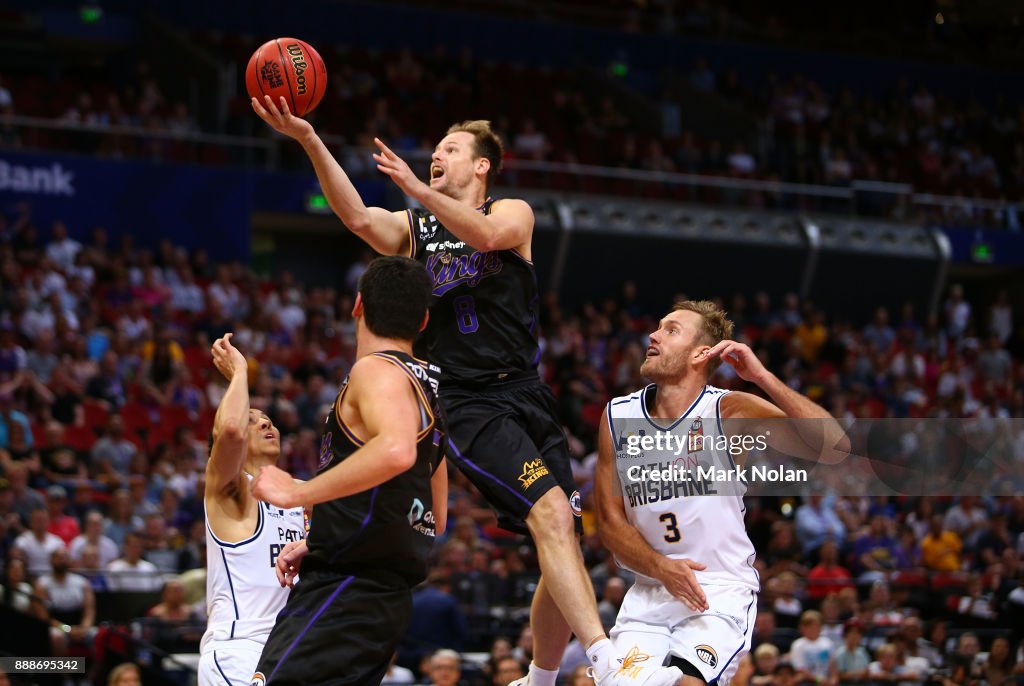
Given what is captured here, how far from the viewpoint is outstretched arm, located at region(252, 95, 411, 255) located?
6.60 metres

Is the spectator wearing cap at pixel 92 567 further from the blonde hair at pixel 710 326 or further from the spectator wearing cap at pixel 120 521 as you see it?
the blonde hair at pixel 710 326

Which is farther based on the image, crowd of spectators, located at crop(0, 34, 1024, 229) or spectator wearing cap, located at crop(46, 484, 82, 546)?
crowd of spectators, located at crop(0, 34, 1024, 229)

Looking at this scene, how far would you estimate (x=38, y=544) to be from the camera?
12.1 metres

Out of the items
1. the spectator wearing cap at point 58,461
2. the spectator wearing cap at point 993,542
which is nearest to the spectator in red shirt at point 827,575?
the spectator wearing cap at point 993,542

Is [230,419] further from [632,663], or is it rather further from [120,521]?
[120,521]

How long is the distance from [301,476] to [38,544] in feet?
10.8

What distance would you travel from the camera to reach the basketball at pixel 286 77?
6.88 meters

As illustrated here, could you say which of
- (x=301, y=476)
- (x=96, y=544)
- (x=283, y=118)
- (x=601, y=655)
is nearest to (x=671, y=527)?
(x=601, y=655)

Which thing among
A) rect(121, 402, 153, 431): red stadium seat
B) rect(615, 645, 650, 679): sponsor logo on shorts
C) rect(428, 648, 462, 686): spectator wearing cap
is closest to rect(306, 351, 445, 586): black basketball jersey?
rect(615, 645, 650, 679): sponsor logo on shorts

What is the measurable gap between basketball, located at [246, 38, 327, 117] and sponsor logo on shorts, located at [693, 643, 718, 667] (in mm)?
3171

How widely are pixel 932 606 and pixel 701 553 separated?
32.5 feet

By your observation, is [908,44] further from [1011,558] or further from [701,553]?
[701,553]

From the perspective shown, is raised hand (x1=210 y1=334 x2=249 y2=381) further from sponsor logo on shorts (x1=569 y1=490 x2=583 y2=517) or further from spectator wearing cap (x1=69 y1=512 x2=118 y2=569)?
spectator wearing cap (x1=69 y1=512 x2=118 y2=569)

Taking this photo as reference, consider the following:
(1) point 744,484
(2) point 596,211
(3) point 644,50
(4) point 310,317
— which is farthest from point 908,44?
(1) point 744,484
